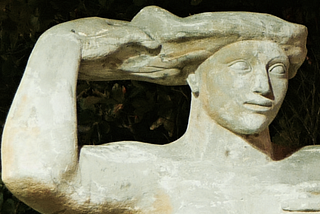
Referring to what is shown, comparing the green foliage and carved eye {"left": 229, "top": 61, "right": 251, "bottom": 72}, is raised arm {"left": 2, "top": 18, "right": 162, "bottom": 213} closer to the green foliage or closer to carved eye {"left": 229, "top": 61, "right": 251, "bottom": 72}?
carved eye {"left": 229, "top": 61, "right": 251, "bottom": 72}

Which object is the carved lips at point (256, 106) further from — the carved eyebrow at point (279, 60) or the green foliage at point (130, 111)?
the green foliage at point (130, 111)

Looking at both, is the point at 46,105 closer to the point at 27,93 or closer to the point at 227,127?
the point at 27,93

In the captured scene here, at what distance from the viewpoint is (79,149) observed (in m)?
2.14

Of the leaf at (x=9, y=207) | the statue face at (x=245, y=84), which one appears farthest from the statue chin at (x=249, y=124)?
the leaf at (x=9, y=207)

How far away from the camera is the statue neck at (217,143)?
2260 mm

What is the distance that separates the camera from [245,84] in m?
2.20

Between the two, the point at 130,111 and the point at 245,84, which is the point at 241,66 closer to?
the point at 245,84

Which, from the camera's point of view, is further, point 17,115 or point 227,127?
point 227,127

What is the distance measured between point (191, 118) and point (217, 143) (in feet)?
0.39

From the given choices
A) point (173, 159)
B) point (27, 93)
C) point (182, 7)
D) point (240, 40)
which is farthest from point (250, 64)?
point (182, 7)

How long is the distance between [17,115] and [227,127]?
62 cm

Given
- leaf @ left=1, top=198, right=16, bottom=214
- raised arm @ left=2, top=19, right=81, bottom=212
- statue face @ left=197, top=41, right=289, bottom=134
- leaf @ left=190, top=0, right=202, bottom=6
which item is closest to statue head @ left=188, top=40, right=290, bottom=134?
statue face @ left=197, top=41, right=289, bottom=134

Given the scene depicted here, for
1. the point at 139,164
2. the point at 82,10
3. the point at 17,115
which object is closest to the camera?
the point at 17,115

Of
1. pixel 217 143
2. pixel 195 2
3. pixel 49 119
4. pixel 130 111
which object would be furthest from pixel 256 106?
pixel 130 111
